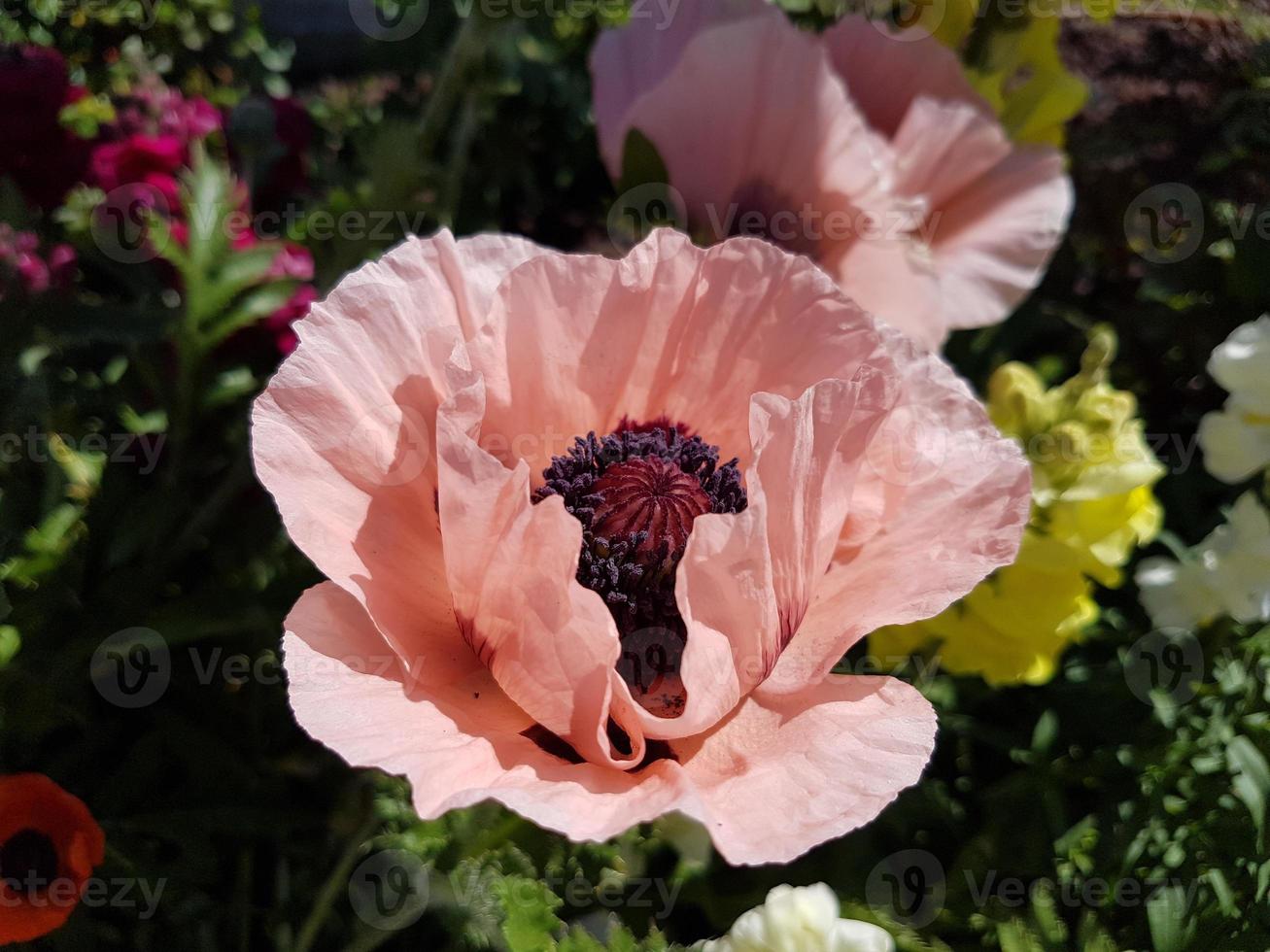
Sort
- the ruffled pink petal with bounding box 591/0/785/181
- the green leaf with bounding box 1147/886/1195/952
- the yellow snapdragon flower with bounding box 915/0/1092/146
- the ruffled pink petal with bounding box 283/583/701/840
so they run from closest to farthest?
the ruffled pink petal with bounding box 283/583/701/840 < the green leaf with bounding box 1147/886/1195/952 < the ruffled pink petal with bounding box 591/0/785/181 < the yellow snapdragon flower with bounding box 915/0/1092/146

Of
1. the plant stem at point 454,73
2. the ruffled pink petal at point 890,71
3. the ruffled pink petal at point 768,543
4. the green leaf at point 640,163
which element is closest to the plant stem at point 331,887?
the ruffled pink petal at point 768,543

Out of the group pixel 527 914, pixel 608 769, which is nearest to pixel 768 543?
pixel 608 769

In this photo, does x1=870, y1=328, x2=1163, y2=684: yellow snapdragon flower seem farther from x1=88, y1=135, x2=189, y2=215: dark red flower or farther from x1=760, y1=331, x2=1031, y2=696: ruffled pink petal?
x1=88, y1=135, x2=189, y2=215: dark red flower

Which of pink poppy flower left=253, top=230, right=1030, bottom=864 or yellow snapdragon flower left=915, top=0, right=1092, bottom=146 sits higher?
yellow snapdragon flower left=915, top=0, right=1092, bottom=146

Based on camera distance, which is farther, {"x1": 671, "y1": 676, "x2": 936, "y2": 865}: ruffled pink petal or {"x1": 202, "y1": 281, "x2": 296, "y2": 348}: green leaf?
{"x1": 202, "y1": 281, "x2": 296, "y2": 348}: green leaf

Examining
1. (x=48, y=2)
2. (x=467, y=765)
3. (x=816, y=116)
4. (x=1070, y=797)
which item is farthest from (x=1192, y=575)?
(x=48, y=2)

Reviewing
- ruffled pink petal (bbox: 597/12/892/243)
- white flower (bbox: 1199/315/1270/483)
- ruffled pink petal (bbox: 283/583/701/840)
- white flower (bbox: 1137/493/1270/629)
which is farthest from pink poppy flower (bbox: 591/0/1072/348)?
ruffled pink petal (bbox: 283/583/701/840)
